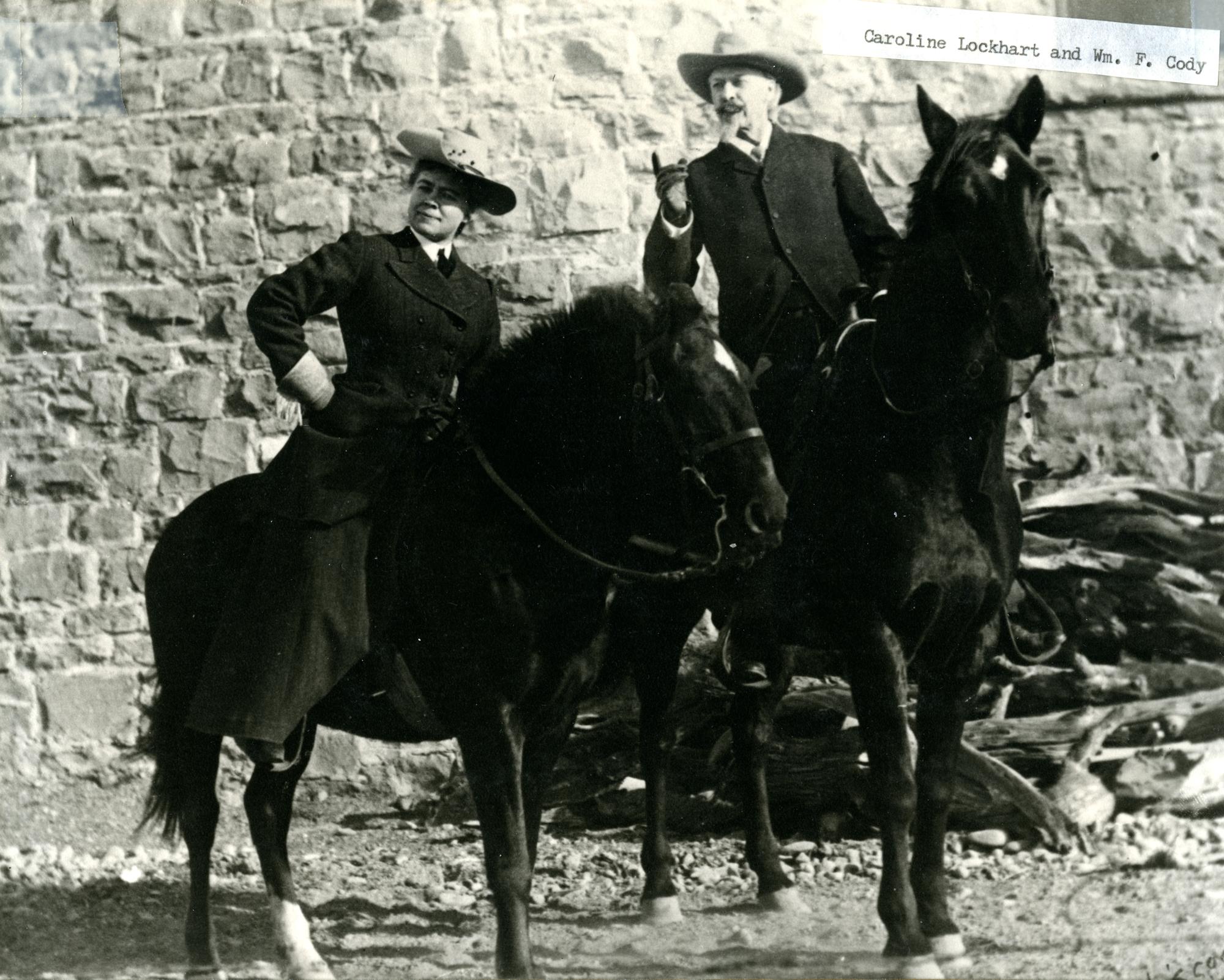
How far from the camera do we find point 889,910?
14.1 ft

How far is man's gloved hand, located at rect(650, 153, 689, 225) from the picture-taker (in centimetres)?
482

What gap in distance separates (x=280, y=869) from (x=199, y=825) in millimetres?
287

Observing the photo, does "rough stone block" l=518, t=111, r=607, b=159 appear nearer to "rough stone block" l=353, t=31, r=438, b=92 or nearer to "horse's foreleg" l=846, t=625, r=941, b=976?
"rough stone block" l=353, t=31, r=438, b=92

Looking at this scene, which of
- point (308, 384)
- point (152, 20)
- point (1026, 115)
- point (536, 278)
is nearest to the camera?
point (308, 384)

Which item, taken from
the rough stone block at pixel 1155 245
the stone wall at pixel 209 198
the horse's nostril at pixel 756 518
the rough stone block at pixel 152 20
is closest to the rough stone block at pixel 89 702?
the stone wall at pixel 209 198

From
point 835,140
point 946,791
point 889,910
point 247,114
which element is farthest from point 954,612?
point 247,114

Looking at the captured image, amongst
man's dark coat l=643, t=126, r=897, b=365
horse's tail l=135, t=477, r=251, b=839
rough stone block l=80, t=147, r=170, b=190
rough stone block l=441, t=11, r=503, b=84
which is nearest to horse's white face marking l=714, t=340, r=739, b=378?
man's dark coat l=643, t=126, r=897, b=365

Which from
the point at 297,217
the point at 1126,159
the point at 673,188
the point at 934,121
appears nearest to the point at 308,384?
the point at 297,217

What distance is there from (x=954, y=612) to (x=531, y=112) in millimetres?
2194

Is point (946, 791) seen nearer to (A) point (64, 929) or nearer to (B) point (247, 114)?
(A) point (64, 929)

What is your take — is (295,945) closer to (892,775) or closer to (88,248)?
(892,775)

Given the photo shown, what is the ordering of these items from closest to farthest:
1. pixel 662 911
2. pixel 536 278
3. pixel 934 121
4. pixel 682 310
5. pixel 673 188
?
pixel 682 310
pixel 934 121
pixel 662 911
pixel 673 188
pixel 536 278

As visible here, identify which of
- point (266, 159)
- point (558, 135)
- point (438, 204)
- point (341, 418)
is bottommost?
point (341, 418)

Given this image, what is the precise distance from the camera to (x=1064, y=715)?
5.10 m
